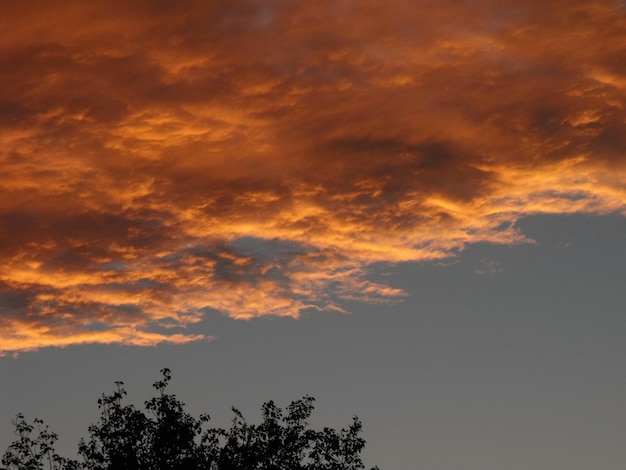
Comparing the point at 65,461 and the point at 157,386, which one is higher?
the point at 157,386

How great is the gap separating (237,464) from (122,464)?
491 cm

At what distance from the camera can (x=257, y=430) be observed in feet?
150

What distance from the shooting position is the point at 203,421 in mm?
45438

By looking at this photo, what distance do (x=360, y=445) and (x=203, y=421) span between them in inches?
282

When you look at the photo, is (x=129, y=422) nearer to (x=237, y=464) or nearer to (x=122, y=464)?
(x=122, y=464)

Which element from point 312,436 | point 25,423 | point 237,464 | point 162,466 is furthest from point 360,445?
point 25,423

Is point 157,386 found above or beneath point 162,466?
above

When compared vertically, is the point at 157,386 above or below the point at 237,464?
above

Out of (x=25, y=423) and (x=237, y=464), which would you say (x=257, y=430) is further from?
(x=25, y=423)

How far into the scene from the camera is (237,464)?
44.9 metres

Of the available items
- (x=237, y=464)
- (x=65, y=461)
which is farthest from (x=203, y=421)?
(x=65, y=461)

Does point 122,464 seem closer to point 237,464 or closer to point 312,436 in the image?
point 237,464

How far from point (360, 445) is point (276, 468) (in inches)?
166

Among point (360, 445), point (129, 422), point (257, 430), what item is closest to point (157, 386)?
point (129, 422)
